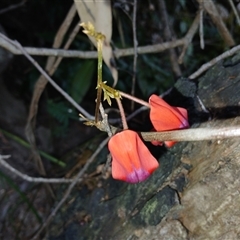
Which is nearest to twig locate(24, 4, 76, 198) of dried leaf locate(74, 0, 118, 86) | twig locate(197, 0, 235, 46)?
dried leaf locate(74, 0, 118, 86)

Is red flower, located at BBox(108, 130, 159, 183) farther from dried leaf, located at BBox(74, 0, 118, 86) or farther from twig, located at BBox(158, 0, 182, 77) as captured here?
twig, located at BBox(158, 0, 182, 77)

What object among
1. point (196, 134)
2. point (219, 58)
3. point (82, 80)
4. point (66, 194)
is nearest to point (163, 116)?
point (196, 134)

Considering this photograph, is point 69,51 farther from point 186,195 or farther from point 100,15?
point 186,195

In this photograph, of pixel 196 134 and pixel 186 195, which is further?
pixel 186 195

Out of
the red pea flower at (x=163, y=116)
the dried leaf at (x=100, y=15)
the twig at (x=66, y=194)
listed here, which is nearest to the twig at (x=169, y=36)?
the dried leaf at (x=100, y=15)

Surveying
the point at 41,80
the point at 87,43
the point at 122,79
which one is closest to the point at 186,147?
the point at 41,80

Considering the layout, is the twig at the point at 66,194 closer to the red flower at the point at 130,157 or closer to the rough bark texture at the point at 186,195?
the rough bark texture at the point at 186,195

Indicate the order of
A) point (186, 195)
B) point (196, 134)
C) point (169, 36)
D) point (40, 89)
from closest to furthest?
1. point (196, 134)
2. point (186, 195)
3. point (40, 89)
4. point (169, 36)
